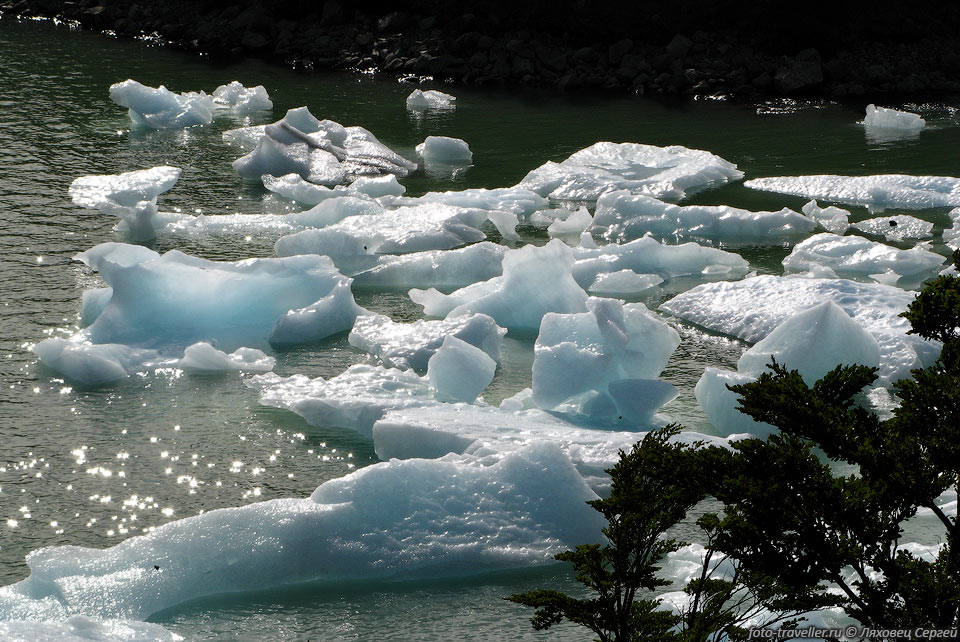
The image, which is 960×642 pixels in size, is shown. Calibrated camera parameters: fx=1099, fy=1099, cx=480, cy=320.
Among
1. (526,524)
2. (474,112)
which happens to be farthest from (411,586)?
(474,112)

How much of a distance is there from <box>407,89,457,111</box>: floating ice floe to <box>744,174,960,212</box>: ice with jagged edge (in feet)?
12.6

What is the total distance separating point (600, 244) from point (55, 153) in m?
4.16

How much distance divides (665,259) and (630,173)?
2.10 meters

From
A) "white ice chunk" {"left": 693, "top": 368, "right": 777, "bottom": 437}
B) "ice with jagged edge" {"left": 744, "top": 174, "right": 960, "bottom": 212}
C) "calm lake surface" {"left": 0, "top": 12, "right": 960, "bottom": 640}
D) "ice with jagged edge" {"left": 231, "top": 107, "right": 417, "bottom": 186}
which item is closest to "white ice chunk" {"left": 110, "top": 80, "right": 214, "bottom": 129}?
"calm lake surface" {"left": 0, "top": 12, "right": 960, "bottom": 640}

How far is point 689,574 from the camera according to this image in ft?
9.56

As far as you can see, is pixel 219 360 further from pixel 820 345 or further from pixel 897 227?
pixel 897 227

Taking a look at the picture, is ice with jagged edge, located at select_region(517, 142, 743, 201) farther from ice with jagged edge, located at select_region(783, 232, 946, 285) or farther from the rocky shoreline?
the rocky shoreline

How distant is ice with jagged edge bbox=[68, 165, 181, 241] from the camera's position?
6.07 metres

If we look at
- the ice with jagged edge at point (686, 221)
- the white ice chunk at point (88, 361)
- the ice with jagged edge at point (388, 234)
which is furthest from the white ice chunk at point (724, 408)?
the ice with jagged edge at point (686, 221)

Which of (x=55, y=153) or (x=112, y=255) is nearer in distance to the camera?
(x=112, y=255)

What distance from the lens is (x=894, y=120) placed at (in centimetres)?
953

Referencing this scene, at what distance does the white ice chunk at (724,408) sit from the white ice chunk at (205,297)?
169 cm

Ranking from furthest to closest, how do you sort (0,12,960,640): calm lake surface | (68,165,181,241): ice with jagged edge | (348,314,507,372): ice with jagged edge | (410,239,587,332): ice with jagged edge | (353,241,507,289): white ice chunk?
(68,165,181,241): ice with jagged edge < (353,241,507,289): white ice chunk < (410,239,587,332): ice with jagged edge < (348,314,507,372): ice with jagged edge < (0,12,960,640): calm lake surface

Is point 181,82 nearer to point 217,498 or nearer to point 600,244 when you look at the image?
point 600,244
